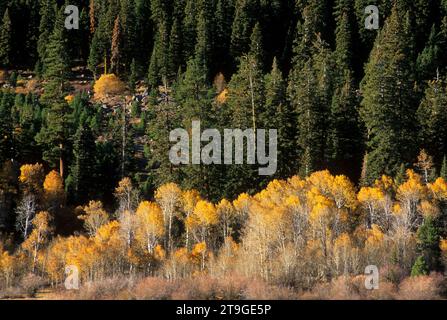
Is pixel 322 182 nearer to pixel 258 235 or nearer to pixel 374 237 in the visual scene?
pixel 374 237

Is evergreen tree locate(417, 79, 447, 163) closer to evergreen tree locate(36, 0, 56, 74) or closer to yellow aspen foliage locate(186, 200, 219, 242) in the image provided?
yellow aspen foliage locate(186, 200, 219, 242)

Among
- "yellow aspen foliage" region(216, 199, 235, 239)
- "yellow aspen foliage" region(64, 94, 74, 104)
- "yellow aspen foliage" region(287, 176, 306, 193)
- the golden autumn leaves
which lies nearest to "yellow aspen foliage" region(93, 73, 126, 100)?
"yellow aspen foliage" region(64, 94, 74, 104)

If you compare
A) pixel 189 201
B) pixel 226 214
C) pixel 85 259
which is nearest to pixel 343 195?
pixel 226 214

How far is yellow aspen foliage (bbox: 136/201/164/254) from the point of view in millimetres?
37625

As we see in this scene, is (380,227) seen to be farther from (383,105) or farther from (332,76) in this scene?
(332,76)

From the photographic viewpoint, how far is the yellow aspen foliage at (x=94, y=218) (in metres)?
41.2

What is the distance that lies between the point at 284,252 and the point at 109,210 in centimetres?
1845

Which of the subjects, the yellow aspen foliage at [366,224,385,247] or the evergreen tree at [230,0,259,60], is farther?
the evergreen tree at [230,0,259,60]

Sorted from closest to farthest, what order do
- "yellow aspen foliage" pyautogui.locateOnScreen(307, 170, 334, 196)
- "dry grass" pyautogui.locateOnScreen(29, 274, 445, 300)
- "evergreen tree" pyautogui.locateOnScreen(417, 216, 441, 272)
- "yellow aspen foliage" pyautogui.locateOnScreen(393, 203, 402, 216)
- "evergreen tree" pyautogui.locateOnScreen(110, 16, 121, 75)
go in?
"dry grass" pyautogui.locateOnScreen(29, 274, 445, 300) < "evergreen tree" pyautogui.locateOnScreen(417, 216, 441, 272) < "yellow aspen foliage" pyautogui.locateOnScreen(393, 203, 402, 216) < "yellow aspen foliage" pyautogui.locateOnScreen(307, 170, 334, 196) < "evergreen tree" pyautogui.locateOnScreen(110, 16, 121, 75)

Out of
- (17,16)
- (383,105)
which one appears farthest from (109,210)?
(17,16)

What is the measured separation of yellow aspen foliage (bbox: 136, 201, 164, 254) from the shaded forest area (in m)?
0.09

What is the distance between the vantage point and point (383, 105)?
4641 centimetres

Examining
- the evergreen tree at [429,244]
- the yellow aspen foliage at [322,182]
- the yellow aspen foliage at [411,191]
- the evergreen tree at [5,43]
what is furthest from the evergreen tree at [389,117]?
the evergreen tree at [5,43]

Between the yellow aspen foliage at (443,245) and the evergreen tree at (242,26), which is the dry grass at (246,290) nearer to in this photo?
the yellow aspen foliage at (443,245)
